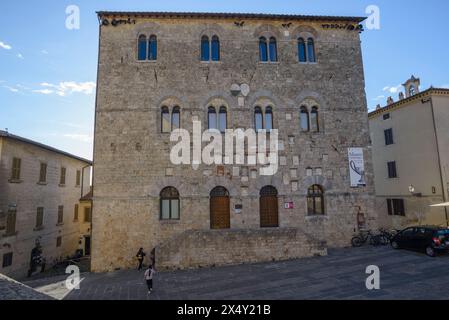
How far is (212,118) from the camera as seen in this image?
50.8 feet

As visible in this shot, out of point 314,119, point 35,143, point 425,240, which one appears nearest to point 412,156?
point 425,240

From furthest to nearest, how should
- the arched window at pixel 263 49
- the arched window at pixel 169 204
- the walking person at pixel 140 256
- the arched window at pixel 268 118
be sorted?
1. the arched window at pixel 263 49
2. the arched window at pixel 268 118
3. the arched window at pixel 169 204
4. the walking person at pixel 140 256

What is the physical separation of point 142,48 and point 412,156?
69.4 ft

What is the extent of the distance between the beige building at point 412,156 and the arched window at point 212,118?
622 inches

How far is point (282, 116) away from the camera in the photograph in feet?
51.6

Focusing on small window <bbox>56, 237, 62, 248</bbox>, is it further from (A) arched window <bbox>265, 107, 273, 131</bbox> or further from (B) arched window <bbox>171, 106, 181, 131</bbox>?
(A) arched window <bbox>265, 107, 273, 131</bbox>

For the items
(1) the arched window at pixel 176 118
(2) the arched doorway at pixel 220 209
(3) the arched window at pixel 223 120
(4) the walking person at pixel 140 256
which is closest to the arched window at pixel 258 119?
(3) the arched window at pixel 223 120

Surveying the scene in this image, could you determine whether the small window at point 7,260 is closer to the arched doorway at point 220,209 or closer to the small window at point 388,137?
the arched doorway at point 220,209

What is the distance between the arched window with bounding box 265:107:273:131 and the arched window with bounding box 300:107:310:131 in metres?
1.87

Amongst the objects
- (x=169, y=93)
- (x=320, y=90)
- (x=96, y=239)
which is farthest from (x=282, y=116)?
(x=96, y=239)

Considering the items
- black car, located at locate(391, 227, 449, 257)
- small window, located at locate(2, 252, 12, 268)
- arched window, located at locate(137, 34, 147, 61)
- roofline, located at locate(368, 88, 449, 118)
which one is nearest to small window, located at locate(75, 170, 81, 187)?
small window, located at locate(2, 252, 12, 268)

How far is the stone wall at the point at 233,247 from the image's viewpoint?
497 inches

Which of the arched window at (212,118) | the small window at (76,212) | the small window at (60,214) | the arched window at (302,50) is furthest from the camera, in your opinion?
the small window at (76,212)
